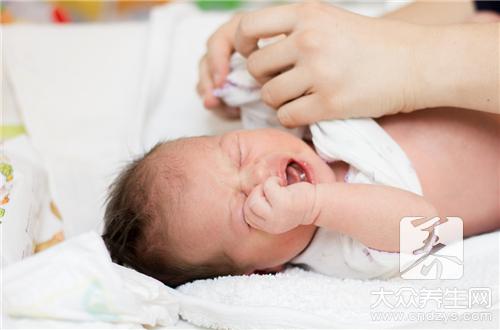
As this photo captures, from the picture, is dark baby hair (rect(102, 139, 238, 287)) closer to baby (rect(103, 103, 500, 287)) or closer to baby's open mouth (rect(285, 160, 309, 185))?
baby (rect(103, 103, 500, 287))

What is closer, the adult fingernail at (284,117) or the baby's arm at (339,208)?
the baby's arm at (339,208)

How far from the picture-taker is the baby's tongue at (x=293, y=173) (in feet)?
3.84

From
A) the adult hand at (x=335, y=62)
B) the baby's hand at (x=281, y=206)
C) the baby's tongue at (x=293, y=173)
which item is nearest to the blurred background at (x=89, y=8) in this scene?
the adult hand at (x=335, y=62)

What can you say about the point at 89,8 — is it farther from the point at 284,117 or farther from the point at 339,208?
the point at 339,208

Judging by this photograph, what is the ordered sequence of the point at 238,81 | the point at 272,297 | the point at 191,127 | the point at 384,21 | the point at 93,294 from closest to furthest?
the point at 93,294 → the point at 272,297 → the point at 384,21 → the point at 238,81 → the point at 191,127

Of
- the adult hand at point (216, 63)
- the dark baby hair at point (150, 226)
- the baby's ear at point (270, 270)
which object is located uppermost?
the adult hand at point (216, 63)

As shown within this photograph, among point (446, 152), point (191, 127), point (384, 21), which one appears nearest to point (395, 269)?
point (446, 152)

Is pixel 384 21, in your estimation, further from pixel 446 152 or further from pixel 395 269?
pixel 395 269

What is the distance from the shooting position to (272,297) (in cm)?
105

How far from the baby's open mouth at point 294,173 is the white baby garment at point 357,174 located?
56mm

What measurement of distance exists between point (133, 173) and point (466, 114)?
621 mm

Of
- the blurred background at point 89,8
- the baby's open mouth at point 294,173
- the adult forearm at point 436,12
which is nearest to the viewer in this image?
the baby's open mouth at point 294,173

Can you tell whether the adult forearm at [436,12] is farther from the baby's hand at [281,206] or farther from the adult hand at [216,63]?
the baby's hand at [281,206]

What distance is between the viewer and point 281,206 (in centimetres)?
104
